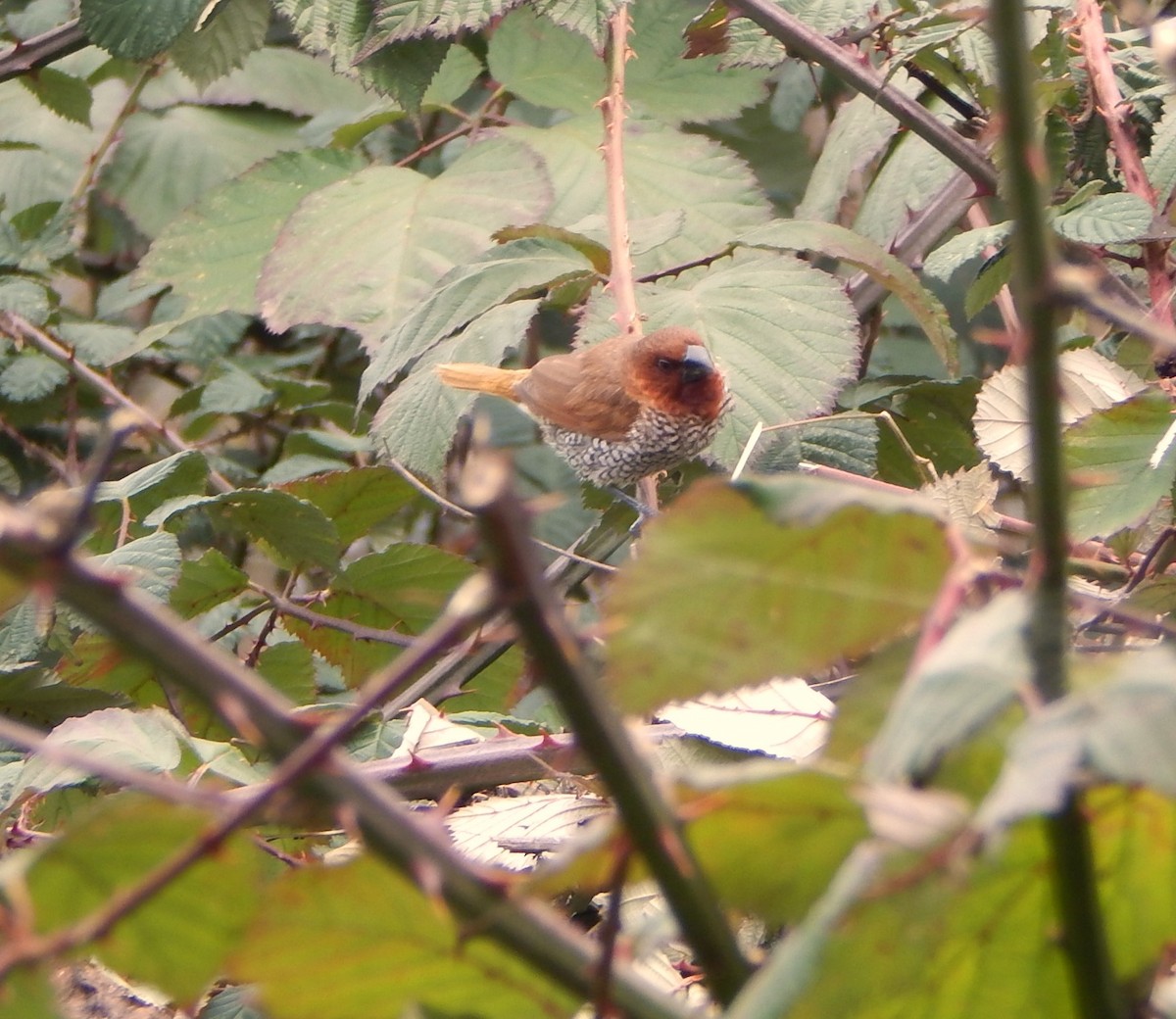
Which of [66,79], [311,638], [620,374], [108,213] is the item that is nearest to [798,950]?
[311,638]

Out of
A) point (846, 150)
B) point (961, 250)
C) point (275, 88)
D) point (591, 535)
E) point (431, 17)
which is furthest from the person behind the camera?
point (275, 88)

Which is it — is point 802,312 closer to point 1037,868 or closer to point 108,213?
point 1037,868

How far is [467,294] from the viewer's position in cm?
173

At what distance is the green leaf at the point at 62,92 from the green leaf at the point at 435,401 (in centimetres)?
132

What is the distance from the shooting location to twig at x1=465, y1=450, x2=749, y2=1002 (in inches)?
12.2

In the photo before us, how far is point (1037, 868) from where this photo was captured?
16.4 inches

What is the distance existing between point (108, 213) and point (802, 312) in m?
2.41

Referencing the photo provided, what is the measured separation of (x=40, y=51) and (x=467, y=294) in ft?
3.77

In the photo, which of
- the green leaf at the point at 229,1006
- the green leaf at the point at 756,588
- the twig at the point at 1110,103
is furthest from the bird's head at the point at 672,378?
the green leaf at the point at 756,588

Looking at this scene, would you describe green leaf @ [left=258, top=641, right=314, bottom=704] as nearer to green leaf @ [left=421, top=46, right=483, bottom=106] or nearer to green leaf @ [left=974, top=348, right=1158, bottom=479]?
green leaf @ [left=974, top=348, right=1158, bottom=479]

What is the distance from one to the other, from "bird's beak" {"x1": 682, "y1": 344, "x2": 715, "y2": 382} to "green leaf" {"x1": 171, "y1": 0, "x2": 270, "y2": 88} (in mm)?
946

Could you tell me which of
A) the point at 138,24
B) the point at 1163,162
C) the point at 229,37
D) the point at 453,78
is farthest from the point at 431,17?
the point at 1163,162

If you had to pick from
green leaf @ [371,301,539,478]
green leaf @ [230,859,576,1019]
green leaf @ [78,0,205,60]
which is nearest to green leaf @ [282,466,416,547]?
green leaf @ [371,301,539,478]

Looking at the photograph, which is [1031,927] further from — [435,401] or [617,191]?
[617,191]
